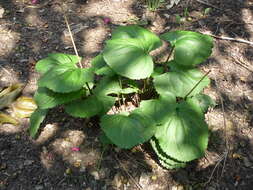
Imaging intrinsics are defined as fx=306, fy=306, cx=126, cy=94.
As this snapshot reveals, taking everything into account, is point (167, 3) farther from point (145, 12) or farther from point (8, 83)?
point (8, 83)

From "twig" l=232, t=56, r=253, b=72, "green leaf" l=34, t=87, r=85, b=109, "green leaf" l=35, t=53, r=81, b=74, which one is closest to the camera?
"green leaf" l=34, t=87, r=85, b=109

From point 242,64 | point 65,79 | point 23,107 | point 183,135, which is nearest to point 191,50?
point 183,135

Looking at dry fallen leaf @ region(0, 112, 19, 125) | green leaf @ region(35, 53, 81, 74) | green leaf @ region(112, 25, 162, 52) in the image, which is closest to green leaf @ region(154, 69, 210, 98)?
green leaf @ region(112, 25, 162, 52)

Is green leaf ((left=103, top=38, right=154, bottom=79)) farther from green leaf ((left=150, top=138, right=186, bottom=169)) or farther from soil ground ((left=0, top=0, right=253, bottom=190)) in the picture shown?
soil ground ((left=0, top=0, right=253, bottom=190))

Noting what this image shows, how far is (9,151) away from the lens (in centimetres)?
241

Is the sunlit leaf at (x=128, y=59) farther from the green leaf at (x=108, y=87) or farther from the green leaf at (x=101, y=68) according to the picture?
the green leaf at (x=108, y=87)

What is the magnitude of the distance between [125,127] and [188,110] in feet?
1.60

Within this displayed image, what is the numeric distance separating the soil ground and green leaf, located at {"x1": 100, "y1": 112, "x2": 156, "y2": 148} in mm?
421

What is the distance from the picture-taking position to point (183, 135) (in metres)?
2.11

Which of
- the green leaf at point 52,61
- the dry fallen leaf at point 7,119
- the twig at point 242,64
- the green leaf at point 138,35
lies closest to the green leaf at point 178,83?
the green leaf at point 138,35

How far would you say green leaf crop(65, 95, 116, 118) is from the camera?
2.21 metres

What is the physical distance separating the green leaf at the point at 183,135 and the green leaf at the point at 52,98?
2.14 ft

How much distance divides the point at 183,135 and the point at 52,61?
1.14 m

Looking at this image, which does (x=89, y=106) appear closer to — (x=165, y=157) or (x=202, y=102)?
(x=165, y=157)
